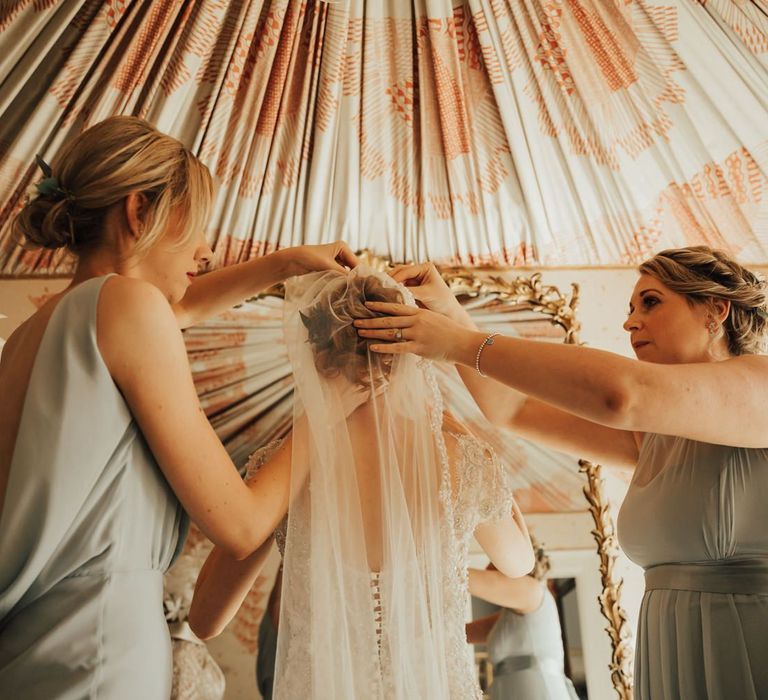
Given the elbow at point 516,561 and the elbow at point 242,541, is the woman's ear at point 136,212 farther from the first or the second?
the elbow at point 516,561

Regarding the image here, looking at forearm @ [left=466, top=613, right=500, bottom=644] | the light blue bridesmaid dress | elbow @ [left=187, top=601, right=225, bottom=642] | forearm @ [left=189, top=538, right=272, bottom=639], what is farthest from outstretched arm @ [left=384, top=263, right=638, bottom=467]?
the light blue bridesmaid dress

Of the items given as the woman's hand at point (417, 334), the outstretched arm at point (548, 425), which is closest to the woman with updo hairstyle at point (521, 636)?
the outstretched arm at point (548, 425)

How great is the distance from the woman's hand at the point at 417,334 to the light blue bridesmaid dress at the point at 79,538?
1.66ft

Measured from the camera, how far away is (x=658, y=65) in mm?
2348

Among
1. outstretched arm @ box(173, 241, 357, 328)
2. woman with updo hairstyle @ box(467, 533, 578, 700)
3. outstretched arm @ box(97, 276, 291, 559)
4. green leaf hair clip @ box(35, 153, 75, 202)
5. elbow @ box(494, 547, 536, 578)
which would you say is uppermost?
outstretched arm @ box(173, 241, 357, 328)

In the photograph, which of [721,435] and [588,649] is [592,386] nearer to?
[721,435]

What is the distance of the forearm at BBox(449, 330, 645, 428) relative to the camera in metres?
1.42

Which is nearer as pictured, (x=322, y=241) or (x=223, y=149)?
(x=223, y=149)

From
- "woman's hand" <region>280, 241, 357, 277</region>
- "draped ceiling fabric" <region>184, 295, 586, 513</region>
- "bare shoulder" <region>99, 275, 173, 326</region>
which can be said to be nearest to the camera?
"bare shoulder" <region>99, 275, 173, 326</region>

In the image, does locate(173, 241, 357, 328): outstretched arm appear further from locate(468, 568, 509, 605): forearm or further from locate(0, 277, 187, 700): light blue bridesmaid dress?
locate(468, 568, 509, 605): forearm

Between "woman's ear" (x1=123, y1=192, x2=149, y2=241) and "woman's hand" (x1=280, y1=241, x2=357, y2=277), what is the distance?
1.54ft

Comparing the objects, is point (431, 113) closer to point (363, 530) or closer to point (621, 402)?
point (621, 402)

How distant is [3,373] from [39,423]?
0.15m

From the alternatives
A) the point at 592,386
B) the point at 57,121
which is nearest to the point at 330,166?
the point at 57,121
